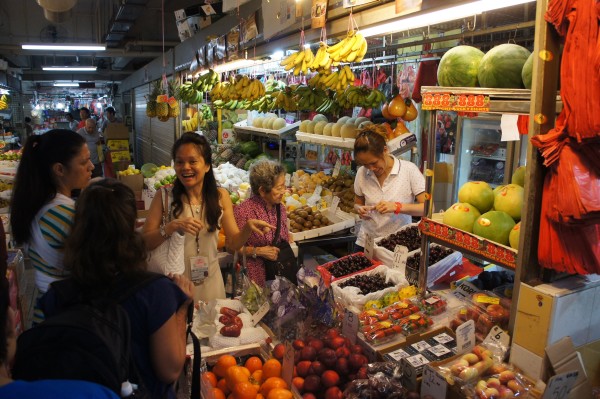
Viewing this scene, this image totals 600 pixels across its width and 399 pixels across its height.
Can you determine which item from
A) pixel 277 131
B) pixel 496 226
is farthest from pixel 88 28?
pixel 496 226

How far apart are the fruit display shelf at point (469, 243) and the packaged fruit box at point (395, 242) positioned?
0.77 m

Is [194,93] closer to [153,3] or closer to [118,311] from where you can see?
[153,3]

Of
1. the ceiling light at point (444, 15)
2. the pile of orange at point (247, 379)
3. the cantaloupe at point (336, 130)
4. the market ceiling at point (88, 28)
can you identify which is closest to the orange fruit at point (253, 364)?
the pile of orange at point (247, 379)

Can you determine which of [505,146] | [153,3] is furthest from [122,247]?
[153,3]

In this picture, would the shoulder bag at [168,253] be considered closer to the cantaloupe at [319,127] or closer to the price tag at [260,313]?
the price tag at [260,313]

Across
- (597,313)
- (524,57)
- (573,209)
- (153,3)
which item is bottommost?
(597,313)

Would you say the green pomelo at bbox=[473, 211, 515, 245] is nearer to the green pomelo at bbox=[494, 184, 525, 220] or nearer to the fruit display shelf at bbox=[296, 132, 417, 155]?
the green pomelo at bbox=[494, 184, 525, 220]

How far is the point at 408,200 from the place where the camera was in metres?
4.11

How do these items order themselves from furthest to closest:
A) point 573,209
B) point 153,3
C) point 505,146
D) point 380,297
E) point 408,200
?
point 153,3 → point 505,146 → point 408,200 → point 380,297 → point 573,209

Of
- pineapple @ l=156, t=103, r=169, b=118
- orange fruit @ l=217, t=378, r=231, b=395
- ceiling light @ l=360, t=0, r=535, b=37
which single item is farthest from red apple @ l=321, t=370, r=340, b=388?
pineapple @ l=156, t=103, r=169, b=118

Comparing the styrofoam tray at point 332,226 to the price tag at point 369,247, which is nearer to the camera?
the price tag at point 369,247

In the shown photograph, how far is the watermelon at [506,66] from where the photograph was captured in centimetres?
234

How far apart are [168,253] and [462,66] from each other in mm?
2128

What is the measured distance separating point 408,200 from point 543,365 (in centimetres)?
214
